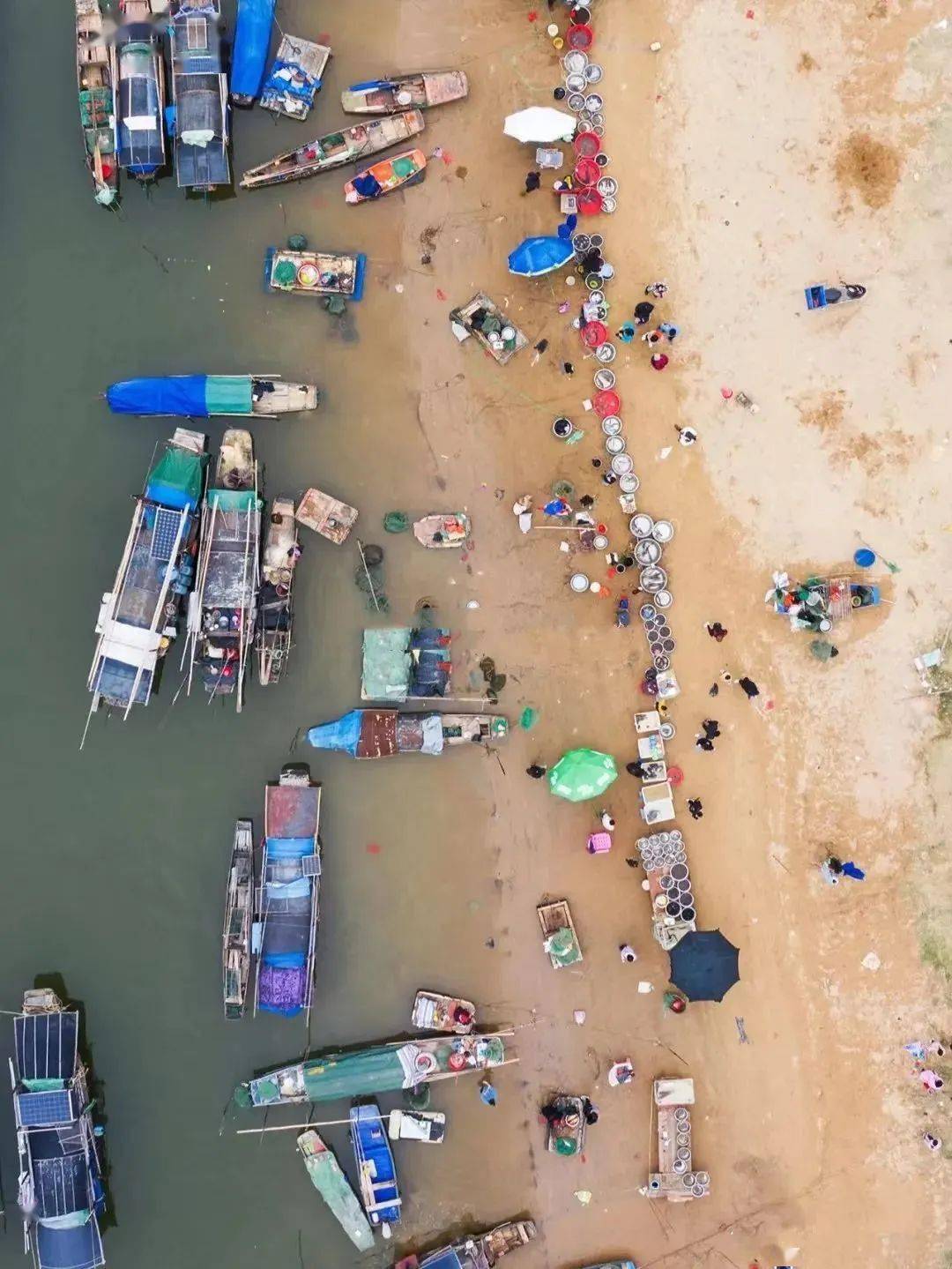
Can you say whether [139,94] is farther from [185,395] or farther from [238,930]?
[238,930]

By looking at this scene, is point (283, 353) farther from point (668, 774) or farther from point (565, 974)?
point (565, 974)

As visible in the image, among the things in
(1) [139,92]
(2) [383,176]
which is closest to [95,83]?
(1) [139,92]

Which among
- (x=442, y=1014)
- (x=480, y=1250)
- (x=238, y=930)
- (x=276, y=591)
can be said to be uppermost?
(x=276, y=591)

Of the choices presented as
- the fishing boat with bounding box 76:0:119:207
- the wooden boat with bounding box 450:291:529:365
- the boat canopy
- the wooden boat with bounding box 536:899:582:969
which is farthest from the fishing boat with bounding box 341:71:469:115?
the wooden boat with bounding box 536:899:582:969

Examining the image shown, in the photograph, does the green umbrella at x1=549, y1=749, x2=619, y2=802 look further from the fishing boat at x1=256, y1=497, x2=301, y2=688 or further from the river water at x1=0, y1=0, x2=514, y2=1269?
the fishing boat at x1=256, y1=497, x2=301, y2=688

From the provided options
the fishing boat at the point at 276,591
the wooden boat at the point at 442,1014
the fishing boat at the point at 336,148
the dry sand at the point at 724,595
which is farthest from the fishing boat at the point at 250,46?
the wooden boat at the point at 442,1014

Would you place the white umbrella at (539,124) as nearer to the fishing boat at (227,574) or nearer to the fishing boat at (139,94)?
the fishing boat at (139,94)

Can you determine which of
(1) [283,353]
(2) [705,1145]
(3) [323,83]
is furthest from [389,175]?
(2) [705,1145]
